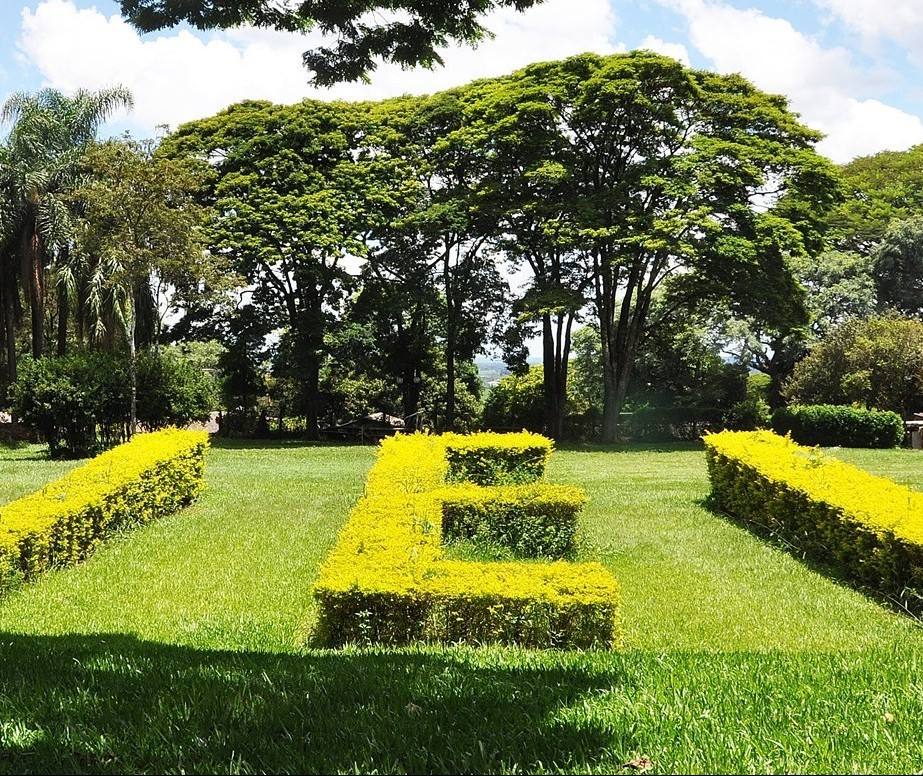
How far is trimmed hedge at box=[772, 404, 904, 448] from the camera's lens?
78.0 feet

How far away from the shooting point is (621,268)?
2738cm

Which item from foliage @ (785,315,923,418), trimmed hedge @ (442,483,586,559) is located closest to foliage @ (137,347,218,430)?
trimmed hedge @ (442,483,586,559)

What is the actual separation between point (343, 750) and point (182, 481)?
407 inches

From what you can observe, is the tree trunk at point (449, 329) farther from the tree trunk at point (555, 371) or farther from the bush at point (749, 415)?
the bush at point (749, 415)

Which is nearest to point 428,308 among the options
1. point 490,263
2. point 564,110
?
point 490,263

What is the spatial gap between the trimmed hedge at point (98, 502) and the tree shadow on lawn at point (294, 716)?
12.2 ft

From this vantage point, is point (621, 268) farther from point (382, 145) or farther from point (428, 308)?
point (382, 145)

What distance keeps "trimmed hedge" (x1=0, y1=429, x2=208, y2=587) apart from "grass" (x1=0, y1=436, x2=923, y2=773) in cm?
42

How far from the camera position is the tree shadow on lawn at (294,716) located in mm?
3289

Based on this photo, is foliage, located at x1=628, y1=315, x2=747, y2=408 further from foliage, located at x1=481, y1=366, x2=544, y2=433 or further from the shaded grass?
the shaded grass

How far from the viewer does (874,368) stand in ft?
90.3

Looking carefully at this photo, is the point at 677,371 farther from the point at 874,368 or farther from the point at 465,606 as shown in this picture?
the point at 465,606

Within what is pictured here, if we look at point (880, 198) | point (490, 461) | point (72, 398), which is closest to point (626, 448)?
point (490, 461)

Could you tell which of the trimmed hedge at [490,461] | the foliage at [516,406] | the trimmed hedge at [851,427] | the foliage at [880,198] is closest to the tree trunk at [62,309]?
the foliage at [516,406]
